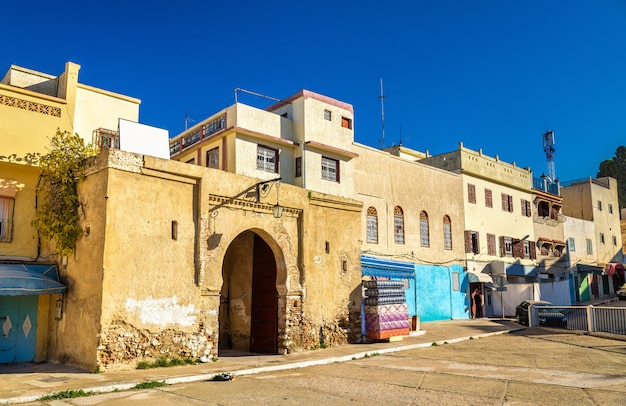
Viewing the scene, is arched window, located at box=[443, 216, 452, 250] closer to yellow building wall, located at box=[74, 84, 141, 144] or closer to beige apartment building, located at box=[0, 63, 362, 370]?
beige apartment building, located at box=[0, 63, 362, 370]

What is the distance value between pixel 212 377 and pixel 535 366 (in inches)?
297

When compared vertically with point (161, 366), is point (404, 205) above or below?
above

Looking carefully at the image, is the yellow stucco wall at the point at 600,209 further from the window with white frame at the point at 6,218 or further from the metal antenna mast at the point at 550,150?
the window with white frame at the point at 6,218

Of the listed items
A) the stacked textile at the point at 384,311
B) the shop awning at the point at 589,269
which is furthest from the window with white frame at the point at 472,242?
the shop awning at the point at 589,269

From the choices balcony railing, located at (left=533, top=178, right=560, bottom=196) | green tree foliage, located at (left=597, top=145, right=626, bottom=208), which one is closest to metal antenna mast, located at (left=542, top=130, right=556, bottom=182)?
balcony railing, located at (left=533, top=178, right=560, bottom=196)

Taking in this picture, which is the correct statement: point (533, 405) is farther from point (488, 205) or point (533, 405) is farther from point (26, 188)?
point (488, 205)

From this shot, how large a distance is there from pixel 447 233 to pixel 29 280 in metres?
20.2

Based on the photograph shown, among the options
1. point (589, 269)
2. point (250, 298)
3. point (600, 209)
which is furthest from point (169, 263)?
point (600, 209)

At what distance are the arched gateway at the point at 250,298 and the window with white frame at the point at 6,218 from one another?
6.67 meters

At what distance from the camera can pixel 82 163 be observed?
13.5 metres

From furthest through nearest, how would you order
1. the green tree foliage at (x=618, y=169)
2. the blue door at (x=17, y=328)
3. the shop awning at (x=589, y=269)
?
the green tree foliage at (x=618, y=169) → the shop awning at (x=589, y=269) → the blue door at (x=17, y=328)

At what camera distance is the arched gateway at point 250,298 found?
1667cm

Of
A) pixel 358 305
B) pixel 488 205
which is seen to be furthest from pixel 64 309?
pixel 488 205

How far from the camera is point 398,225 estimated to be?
966 inches
